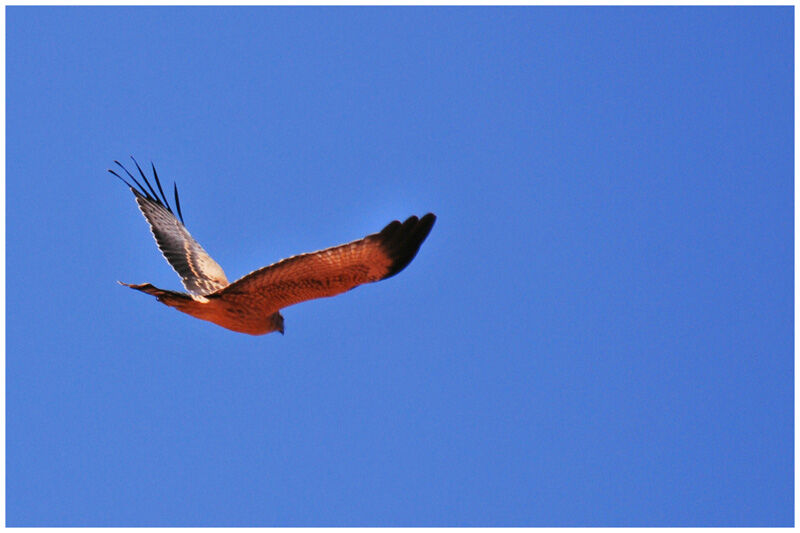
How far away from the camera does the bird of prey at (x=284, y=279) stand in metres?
8.63

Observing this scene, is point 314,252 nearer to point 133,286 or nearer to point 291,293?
point 291,293

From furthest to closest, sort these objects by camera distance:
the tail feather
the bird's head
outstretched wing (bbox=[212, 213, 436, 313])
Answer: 1. the bird's head
2. the tail feather
3. outstretched wing (bbox=[212, 213, 436, 313])

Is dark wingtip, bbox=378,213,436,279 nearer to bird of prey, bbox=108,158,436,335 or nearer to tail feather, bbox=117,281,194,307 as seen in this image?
bird of prey, bbox=108,158,436,335

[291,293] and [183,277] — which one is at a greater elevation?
[183,277]

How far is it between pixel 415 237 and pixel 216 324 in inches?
150

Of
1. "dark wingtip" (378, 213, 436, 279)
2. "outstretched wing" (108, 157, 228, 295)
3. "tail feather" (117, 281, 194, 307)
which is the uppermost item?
"outstretched wing" (108, 157, 228, 295)

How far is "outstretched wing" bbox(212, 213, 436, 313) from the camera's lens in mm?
8539

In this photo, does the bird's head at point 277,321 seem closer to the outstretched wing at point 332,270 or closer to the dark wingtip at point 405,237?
the outstretched wing at point 332,270

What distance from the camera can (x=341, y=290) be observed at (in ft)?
31.7

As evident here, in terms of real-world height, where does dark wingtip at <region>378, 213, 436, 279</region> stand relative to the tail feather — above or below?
below

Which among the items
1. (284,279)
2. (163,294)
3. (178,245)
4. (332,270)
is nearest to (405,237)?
(332,270)

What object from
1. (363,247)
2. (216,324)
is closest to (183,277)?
(216,324)

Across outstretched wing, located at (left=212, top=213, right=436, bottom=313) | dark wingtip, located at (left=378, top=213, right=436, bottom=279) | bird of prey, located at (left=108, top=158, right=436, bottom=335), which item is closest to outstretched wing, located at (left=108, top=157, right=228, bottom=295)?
bird of prey, located at (left=108, top=158, right=436, bottom=335)

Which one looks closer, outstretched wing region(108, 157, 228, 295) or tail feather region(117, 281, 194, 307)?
tail feather region(117, 281, 194, 307)
